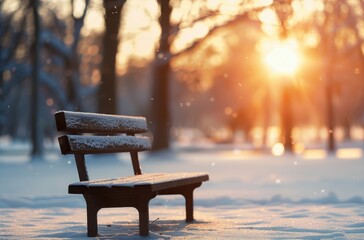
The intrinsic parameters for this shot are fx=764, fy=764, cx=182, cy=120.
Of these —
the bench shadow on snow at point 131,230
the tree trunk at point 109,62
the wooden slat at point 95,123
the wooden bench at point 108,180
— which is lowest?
the bench shadow on snow at point 131,230

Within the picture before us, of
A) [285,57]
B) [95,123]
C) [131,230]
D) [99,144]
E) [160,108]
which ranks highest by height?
[285,57]

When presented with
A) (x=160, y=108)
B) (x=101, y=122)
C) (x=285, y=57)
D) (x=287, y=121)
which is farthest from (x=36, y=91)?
(x=101, y=122)

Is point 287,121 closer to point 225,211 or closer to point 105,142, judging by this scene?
point 225,211

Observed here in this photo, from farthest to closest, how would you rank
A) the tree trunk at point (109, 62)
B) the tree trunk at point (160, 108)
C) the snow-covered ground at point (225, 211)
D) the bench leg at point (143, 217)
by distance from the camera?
the tree trunk at point (160, 108)
the tree trunk at point (109, 62)
the snow-covered ground at point (225, 211)
the bench leg at point (143, 217)

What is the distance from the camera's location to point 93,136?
6844mm

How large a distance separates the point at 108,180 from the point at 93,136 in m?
0.51

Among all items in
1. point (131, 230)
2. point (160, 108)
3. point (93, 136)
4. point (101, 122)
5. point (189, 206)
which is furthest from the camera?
point (160, 108)

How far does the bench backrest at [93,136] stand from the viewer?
6.42m

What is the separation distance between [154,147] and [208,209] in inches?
646

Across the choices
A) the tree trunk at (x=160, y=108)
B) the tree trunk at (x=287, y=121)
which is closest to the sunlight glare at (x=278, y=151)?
the tree trunk at (x=287, y=121)

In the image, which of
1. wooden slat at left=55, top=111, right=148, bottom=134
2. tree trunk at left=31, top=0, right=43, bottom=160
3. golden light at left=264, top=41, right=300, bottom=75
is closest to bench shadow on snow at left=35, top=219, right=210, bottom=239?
wooden slat at left=55, top=111, right=148, bottom=134

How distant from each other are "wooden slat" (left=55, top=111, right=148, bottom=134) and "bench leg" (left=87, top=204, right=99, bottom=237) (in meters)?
0.71

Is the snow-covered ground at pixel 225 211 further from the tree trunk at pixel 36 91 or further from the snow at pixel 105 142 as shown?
the tree trunk at pixel 36 91

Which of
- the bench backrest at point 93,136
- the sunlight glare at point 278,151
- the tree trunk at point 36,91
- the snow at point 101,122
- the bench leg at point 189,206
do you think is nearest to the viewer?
the bench backrest at point 93,136
